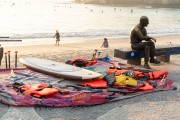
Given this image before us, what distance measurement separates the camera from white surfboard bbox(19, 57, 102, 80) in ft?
26.7

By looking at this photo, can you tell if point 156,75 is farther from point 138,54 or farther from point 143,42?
point 138,54

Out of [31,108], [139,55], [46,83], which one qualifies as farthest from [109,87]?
[139,55]

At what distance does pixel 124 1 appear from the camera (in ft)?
492

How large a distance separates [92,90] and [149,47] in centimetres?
364

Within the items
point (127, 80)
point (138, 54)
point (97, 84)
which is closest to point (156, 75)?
point (127, 80)

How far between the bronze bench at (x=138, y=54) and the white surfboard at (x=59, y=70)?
231 cm

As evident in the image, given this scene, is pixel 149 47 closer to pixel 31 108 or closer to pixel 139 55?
pixel 139 55

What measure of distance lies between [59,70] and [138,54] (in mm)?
3243

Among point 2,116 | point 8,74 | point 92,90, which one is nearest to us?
point 2,116

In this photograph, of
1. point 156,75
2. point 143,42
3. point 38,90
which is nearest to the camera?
point 38,90

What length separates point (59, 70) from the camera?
8.55 metres

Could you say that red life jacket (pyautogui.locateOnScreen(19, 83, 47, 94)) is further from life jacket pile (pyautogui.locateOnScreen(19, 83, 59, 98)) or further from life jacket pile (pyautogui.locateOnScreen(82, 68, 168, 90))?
life jacket pile (pyautogui.locateOnScreen(82, 68, 168, 90))

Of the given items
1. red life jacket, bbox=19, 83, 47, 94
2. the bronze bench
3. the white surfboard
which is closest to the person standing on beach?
the bronze bench

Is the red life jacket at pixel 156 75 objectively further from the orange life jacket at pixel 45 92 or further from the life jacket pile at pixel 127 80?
the orange life jacket at pixel 45 92
